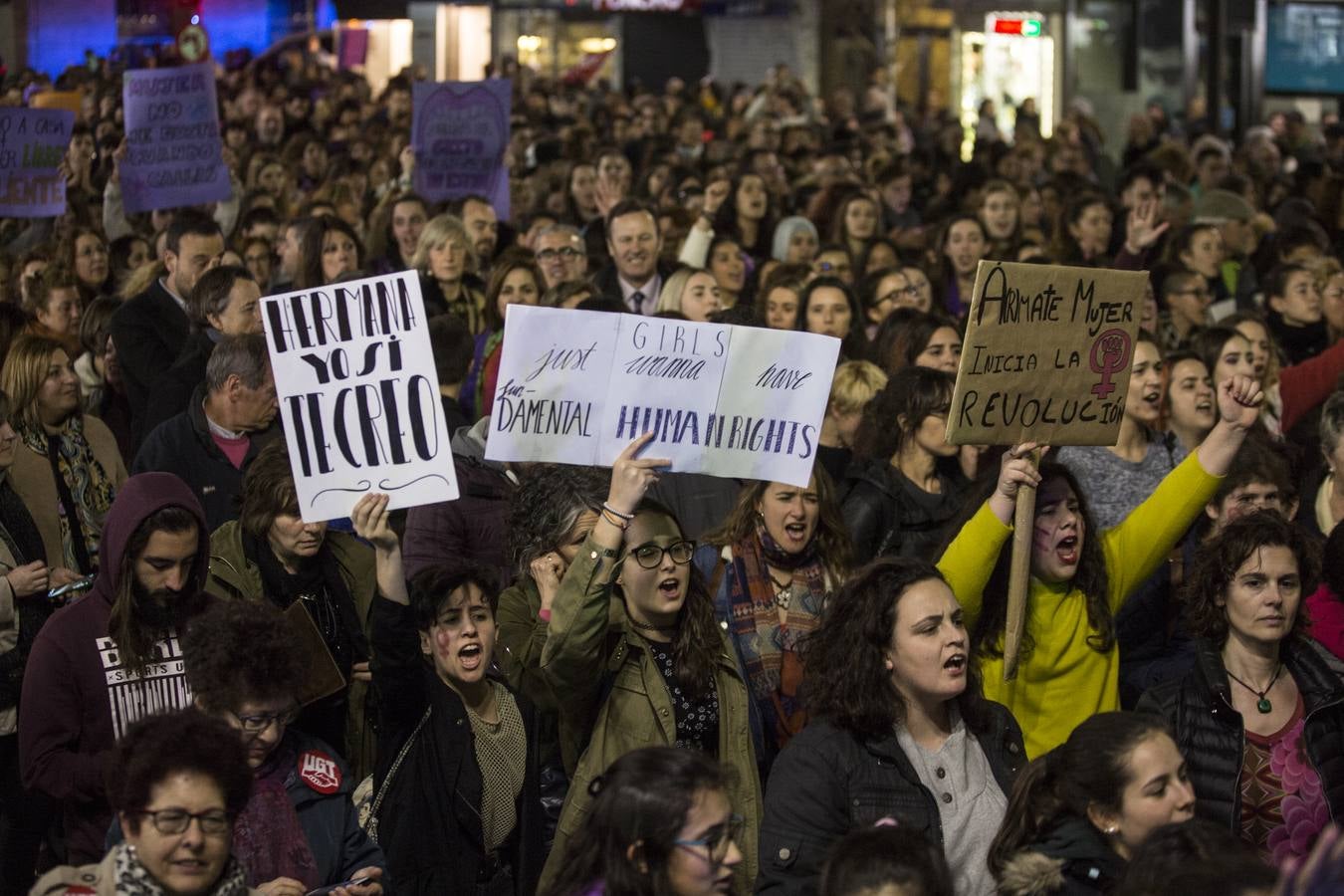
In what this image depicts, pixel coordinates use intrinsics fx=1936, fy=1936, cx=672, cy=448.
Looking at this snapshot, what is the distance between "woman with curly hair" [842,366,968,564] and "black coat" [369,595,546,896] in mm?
1621

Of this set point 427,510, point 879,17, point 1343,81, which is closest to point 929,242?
point 427,510

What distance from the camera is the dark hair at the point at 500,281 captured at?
29.4 feet

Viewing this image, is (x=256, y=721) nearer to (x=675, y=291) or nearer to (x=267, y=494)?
(x=267, y=494)

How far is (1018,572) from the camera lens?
16.1 feet

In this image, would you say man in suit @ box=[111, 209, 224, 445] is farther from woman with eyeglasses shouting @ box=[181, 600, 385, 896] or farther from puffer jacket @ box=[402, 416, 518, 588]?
woman with eyeglasses shouting @ box=[181, 600, 385, 896]

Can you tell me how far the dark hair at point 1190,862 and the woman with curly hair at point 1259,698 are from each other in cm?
→ 112

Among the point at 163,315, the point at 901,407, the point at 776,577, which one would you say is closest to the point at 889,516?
the point at 901,407

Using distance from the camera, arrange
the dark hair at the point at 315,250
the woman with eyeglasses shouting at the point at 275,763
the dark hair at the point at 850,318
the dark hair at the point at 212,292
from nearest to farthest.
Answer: the woman with eyeglasses shouting at the point at 275,763, the dark hair at the point at 212,292, the dark hair at the point at 850,318, the dark hair at the point at 315,250

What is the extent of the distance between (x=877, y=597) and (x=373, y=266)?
21.6ft

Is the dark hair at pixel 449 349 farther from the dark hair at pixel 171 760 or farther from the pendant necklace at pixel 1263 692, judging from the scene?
the dark hair at pixel 171 760

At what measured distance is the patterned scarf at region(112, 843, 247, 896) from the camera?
3.54 m

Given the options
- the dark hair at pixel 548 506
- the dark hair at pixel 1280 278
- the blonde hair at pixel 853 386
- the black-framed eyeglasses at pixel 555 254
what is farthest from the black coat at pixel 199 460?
the dark hair at pixel 1280 278

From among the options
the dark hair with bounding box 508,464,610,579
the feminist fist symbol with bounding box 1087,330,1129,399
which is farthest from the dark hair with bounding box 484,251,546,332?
the feminist fist symbol with bounding box 1087,330,1129,399

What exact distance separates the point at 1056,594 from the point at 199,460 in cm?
288
